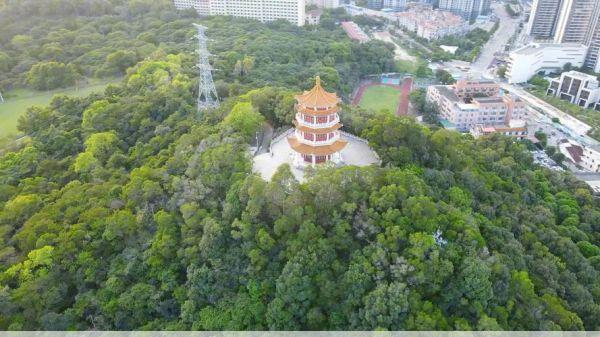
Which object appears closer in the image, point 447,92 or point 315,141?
point 315,141

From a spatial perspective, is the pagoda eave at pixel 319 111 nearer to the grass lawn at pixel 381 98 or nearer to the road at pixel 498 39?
the grass lawn at pixel 381 98

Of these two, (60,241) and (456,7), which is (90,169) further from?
(456,7)

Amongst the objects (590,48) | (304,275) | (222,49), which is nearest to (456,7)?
(590,48)

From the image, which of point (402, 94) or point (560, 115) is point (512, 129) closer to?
point (560, 115)

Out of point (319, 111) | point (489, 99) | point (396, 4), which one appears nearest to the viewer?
point (319, 111)

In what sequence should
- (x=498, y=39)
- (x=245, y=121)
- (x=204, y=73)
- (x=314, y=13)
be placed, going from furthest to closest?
(x=498, y=39), (x=314, y=13), (x=204, y=73), (x=245, y=121)

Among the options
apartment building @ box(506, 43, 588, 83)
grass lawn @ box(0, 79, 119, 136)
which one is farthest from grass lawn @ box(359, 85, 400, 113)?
grass lawn @ box(0, 79, 119, 136)

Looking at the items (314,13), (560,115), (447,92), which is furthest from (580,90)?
(314,13)
